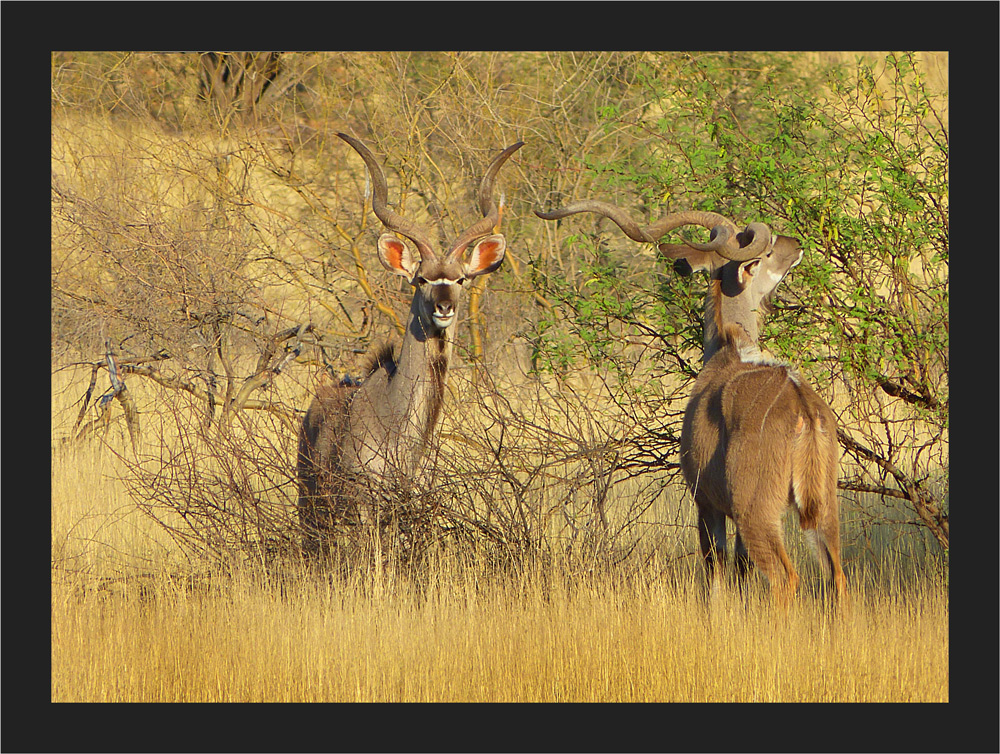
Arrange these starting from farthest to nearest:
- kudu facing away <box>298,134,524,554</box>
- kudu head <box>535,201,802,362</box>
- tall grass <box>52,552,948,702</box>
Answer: kudu head <box>535,201,802,362</box> < kudu facing away <box>298,134,524,554</box> < tall grass <box>52,552,948,702</box>

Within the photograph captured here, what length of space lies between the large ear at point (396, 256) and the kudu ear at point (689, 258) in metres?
1.62

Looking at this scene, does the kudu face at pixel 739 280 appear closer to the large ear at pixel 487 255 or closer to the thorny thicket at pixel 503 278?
the thorny thicket at pixel 503 278

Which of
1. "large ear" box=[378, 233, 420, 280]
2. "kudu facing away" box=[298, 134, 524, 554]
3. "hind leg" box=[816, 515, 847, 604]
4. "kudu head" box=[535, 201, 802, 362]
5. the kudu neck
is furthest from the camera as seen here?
"large ear" box=[378, 233, 420, 280]

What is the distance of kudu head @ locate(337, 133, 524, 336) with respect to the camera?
23.4 feet

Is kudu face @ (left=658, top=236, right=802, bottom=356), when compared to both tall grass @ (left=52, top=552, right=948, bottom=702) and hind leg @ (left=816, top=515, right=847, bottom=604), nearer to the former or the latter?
hind leg @ (left=816, top=515, right=847, bottom=604)

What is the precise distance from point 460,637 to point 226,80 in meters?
11.0

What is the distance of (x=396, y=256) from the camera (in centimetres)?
768

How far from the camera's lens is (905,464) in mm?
8742

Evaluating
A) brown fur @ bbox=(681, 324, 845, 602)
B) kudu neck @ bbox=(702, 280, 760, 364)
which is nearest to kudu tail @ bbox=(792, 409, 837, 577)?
brown fur @ bbox=(681, 324, 845, 602)

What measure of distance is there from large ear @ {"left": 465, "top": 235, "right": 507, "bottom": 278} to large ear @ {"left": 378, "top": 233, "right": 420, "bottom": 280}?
0.38 meters

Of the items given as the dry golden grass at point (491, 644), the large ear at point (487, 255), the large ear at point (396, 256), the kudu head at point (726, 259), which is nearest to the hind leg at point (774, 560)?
the dry golden grass at point (491, 644)

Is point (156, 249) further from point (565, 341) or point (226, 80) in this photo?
point (226, 80)

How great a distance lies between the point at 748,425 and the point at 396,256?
2.69 m

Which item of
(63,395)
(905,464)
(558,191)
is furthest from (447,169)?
(905,464)
